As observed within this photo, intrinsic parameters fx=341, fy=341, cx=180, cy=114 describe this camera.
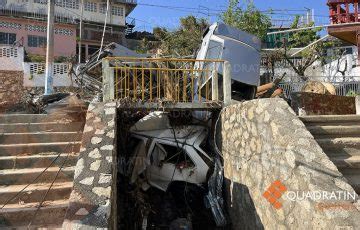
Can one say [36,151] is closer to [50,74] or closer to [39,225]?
[39,225]

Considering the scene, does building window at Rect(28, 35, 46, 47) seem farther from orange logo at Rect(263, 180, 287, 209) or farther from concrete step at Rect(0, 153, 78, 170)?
orange logo at Rect(263, 180, 287, 209)

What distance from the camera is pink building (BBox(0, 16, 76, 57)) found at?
84.5 feet

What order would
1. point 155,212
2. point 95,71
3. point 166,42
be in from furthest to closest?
1. point 166,42
2. point 95,71
3. point 155,212

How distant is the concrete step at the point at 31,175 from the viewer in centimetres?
503

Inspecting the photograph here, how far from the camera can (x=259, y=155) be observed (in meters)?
4.88

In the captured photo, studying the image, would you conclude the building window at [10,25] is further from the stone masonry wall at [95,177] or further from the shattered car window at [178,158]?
the stone masonry wall at [95,177]

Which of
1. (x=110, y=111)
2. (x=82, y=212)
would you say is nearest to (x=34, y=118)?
(x=110, y=111)

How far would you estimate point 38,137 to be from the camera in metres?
5.96

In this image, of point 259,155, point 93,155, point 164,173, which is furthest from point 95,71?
point 259,155

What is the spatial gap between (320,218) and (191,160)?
3.70 m

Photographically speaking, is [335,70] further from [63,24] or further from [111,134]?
[63,24]

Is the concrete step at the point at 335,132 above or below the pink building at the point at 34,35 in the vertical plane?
below

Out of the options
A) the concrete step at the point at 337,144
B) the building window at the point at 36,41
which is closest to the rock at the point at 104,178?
the concrete step at the point at 337,144

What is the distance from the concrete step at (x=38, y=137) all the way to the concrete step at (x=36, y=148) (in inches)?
8.2
